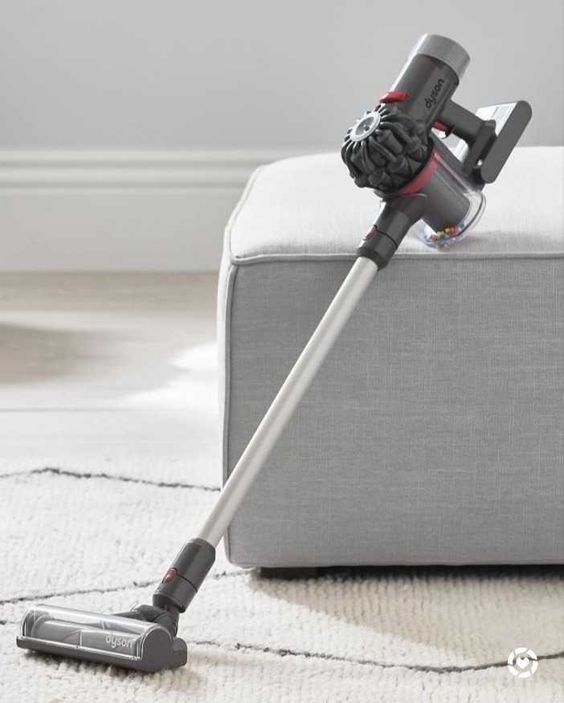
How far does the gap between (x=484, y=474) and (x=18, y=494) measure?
60cm

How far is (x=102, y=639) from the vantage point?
1.16m

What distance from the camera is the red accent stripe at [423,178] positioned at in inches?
49.1

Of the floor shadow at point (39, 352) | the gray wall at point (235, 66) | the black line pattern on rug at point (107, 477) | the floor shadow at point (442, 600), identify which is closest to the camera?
the floor shadow at point (442, 600)

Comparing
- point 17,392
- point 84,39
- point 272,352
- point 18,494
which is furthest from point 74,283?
point 272,352

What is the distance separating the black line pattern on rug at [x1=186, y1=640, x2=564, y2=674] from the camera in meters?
1.19

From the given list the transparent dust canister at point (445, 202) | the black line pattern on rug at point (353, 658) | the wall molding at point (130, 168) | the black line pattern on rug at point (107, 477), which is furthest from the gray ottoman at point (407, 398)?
the wall molding at point (130, 168)

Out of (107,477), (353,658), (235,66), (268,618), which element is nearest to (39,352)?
(107,477)

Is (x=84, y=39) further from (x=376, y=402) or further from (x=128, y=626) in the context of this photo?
(x=128, y=626)

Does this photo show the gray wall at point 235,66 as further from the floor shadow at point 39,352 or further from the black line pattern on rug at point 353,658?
the black line pattern on rug at point 353,658

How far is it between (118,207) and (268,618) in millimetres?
1785

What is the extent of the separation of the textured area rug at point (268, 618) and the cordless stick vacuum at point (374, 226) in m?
0.04

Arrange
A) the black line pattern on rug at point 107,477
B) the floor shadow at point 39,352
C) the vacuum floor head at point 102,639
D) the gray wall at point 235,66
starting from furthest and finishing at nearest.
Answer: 1. the gray wall at point 235,66
2. the floor shadow at point 39,352
3. the black line pattern on rug at point 107,477
4. the vacuum floor head at point 102,639

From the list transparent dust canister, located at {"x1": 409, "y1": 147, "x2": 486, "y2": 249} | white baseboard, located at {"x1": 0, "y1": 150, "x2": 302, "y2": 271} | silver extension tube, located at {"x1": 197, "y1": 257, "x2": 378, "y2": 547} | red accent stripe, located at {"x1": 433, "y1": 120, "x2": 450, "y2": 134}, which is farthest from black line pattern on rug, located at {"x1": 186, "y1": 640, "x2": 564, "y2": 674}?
white baseboard, located at {"x1": 0, "y1": 150, "x2": 302, "y2": 271}
